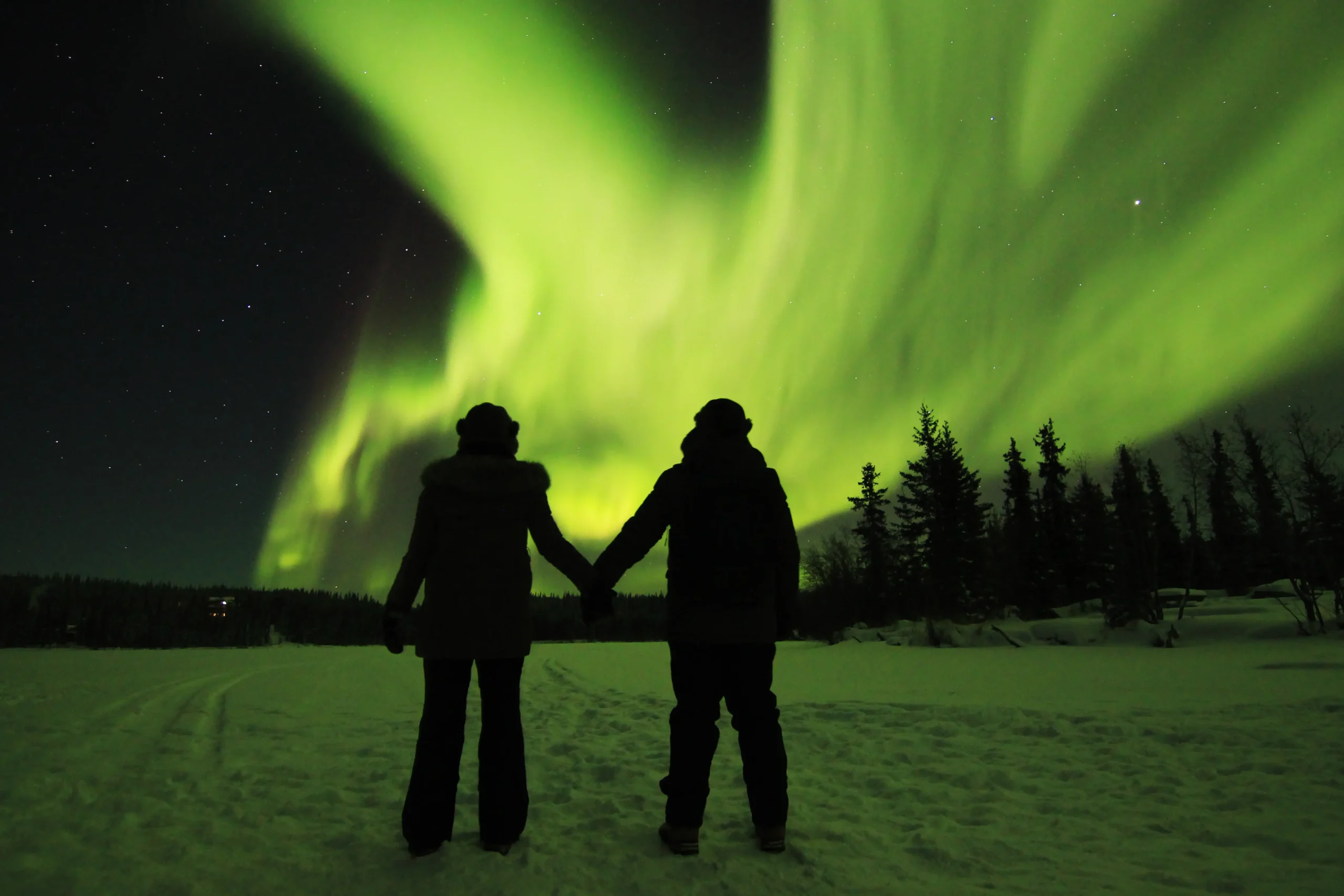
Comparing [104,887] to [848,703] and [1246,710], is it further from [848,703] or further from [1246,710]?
[1246,710]

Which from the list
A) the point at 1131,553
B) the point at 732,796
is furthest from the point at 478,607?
the point at 1131,553

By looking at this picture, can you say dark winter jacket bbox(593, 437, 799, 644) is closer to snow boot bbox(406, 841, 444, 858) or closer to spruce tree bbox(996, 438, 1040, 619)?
snow boot bbox(406, 841, 444, 858)

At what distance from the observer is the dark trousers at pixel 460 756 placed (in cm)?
344

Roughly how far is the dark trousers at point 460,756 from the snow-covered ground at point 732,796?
0.16 meters

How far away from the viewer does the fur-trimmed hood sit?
12.5 ft

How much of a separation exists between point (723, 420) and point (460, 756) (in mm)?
2431

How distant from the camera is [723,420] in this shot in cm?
410

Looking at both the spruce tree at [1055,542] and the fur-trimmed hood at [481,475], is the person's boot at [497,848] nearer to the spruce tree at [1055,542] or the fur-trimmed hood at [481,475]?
the fur-trimmed hood at [481,475]

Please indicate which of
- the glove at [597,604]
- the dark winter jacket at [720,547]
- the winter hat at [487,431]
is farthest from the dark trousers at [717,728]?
the winter hat at [487,431]

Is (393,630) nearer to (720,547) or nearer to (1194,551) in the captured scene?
(720,547)

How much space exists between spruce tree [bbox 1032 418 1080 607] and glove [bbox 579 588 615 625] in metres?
47.6

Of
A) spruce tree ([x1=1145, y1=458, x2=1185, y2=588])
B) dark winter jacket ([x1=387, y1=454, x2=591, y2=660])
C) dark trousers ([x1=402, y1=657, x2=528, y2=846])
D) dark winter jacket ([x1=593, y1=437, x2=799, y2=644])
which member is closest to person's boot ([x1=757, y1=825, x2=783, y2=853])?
dark winter jacket ([x1=593, y1=437, x2=799, y2=644])

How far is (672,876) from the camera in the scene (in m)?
3.14

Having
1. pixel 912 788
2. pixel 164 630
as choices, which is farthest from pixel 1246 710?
pixel 164 630
